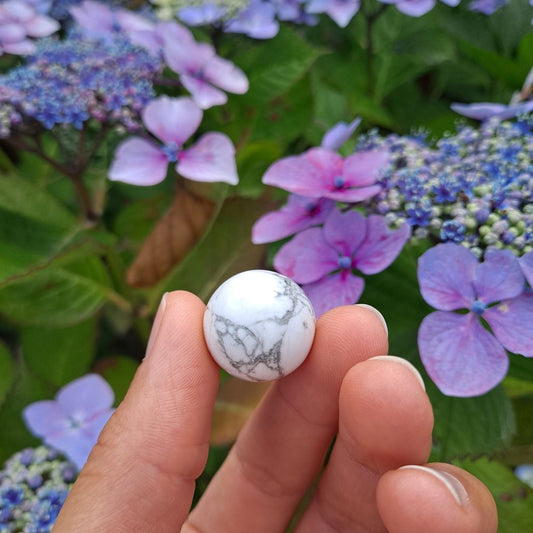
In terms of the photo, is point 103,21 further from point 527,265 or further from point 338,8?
point 527,265

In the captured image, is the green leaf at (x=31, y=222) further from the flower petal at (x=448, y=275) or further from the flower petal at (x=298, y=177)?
the flower petal at (x=448, y=275)

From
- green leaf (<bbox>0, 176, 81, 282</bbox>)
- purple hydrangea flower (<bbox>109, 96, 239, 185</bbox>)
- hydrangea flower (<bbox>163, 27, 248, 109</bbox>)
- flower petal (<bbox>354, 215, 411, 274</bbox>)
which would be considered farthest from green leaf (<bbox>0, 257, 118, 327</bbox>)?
flower petal (<bbox>354, 215, 411, 274</bbox>)

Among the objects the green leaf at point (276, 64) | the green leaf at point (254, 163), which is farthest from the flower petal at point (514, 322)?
the green leaf at point (276, 64)

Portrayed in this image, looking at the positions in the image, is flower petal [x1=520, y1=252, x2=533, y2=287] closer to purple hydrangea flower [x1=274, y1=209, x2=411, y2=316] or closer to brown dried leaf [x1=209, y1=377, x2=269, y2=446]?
purple hydrangea flower [x1=274, y1=209, x2=411, y2=316]

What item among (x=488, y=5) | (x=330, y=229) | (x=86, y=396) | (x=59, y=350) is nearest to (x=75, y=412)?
(x=86, y=396)

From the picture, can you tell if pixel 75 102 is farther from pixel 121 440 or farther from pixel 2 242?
pixel 121 440
